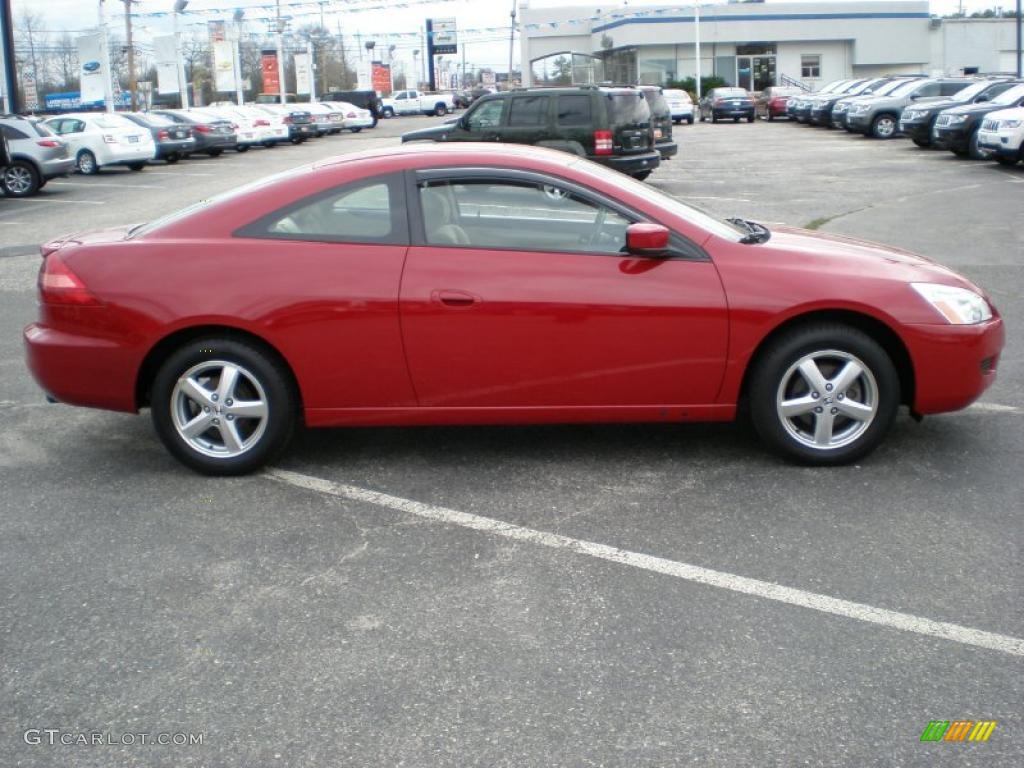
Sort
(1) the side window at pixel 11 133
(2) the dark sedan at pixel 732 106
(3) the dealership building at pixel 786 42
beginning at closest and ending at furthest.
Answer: (1) the side window at pixel 11 133, (2) the dark sedan at pixel 732 106, (3) the dealership building at pixel 786 42

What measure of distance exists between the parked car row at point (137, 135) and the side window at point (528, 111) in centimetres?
1014

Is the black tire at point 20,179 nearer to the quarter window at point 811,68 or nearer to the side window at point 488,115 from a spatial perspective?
the side window at point 488,115

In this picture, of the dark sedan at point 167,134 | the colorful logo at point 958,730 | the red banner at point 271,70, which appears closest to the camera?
the colorful logo at point 958,730

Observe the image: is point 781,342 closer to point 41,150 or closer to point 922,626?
point 922,626

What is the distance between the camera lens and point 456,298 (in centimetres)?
536

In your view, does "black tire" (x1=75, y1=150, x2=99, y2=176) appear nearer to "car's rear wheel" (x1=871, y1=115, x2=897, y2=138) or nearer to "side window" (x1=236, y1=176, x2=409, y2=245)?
"car's rear wheel" (x1=871, y1=115, x2=897, y2=138)

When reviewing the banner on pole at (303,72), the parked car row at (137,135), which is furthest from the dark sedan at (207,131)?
the banner on pole at (303,72)

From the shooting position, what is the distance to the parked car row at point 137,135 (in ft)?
76.1

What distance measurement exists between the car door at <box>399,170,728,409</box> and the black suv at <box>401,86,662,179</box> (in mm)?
12700

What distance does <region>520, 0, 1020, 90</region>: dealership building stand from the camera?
7488 centimetres

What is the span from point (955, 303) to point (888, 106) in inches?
1206

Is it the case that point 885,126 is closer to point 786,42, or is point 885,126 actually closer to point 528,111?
point 528,111

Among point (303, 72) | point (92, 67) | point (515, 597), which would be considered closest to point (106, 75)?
point (92, 67)

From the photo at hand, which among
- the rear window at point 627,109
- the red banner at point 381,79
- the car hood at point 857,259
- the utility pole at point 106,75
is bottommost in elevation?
the car hood at point 857,259
